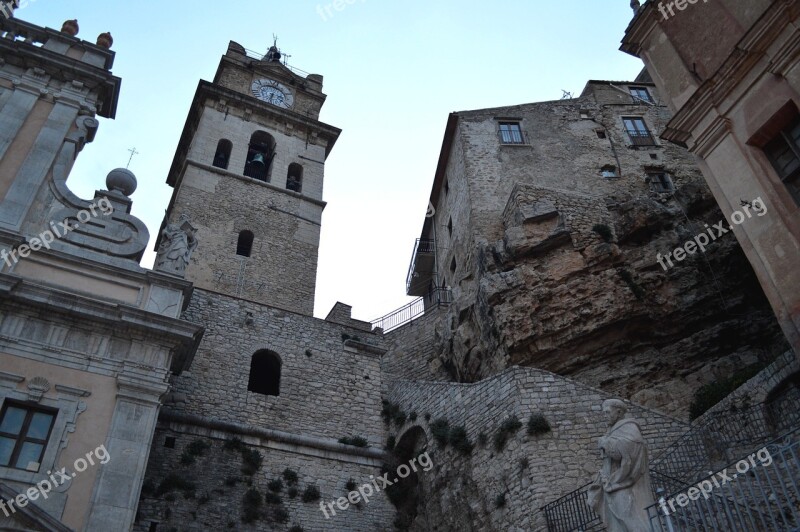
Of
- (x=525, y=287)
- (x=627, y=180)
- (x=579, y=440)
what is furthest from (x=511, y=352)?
(x=627, y=180)

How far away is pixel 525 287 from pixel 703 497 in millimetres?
10272

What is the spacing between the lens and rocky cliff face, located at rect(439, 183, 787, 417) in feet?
54.1

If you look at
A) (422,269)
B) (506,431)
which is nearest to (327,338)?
(506,431)

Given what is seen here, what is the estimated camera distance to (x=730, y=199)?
36.6 feet

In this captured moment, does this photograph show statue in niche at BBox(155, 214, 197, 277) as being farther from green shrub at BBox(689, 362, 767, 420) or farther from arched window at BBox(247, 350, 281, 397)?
green shrub at BBox(689, 362, 767, 420)

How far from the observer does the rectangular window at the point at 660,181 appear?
23.6 metres

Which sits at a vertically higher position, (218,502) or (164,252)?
(164,252)

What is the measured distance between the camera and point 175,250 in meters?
13.6

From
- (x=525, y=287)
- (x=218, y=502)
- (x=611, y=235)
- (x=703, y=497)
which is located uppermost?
(x=611, y=235)

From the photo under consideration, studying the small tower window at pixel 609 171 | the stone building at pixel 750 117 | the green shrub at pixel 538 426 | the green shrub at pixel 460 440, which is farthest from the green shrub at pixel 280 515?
the small tower window at pixel 609 171

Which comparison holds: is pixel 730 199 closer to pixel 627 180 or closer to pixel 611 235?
pixel 611 235

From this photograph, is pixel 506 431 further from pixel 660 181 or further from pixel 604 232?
pixel 660 181

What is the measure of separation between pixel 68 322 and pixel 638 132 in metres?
21.4

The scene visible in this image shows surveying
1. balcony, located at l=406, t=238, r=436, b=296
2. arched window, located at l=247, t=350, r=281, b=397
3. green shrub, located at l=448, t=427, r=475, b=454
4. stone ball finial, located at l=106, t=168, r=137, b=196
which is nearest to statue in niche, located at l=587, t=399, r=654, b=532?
green shrub, located at l=448, t=427, r=475, b=454
